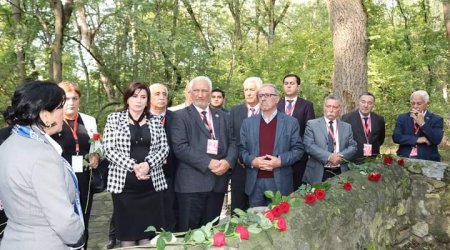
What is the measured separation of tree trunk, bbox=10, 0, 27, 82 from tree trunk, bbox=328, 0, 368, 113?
24.3ft

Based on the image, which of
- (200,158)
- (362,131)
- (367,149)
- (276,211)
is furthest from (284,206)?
(362,131)

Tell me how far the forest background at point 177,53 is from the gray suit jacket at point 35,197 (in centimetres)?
786

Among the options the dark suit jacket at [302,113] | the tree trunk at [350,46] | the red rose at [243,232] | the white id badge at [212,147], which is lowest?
the red rose at [243,232]

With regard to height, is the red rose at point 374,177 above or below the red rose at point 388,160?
below

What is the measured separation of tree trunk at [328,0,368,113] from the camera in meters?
6.89

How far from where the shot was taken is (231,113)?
5.19 m

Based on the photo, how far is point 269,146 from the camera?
14.3ft

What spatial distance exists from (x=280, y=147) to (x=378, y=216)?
1213 millimetres

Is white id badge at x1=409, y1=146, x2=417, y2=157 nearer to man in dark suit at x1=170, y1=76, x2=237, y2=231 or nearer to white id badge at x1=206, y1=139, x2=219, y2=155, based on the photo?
man in dark suit at x1=170, y1=76, x2=237, y2=231

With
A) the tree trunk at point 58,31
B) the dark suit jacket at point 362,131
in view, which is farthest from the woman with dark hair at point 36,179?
the tree trunk at point 58,31

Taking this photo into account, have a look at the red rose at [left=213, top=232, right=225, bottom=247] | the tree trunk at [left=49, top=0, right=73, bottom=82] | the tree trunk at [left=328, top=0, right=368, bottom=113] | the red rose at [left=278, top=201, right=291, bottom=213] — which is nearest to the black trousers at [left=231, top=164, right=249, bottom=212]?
the red rose at [left=278, top=201, right=291, bottom=213]

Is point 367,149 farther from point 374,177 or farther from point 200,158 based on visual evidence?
point 200,158

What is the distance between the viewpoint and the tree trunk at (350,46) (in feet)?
22.6

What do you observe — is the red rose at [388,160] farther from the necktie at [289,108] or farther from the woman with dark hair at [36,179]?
the woman with dark hair at [36,179]
